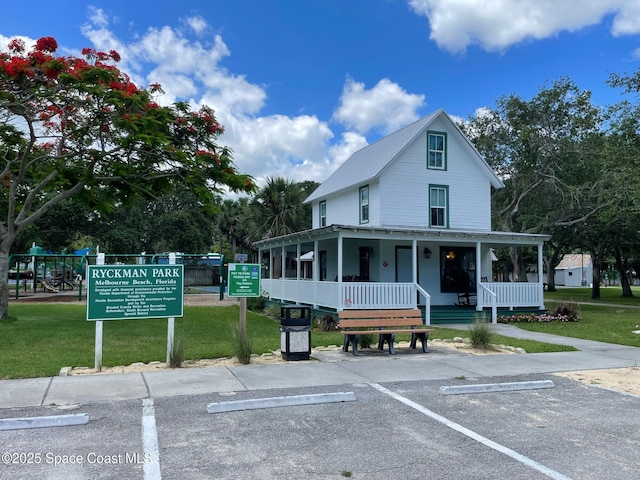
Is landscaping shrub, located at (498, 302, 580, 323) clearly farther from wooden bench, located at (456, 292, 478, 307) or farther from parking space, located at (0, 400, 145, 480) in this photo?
parking space, located at (0, 400, 145, 480)

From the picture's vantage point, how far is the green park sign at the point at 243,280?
1063 centimetres

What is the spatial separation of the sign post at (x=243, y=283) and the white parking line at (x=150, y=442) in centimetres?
382

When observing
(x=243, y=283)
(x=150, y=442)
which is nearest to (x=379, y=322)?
(x=243, y=283)

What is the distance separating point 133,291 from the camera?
945cm

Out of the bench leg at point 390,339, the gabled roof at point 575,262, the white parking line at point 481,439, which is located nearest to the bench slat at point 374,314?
the bench leg at point 390,339

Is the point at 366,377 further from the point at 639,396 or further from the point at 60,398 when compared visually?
the point at 60,398

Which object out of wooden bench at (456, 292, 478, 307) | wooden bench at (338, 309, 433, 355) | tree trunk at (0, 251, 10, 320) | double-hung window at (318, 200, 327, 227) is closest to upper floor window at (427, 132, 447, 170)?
wooden bench at (456, 292, 478, 307)

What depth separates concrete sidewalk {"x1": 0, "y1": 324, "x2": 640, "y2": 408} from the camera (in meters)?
7.28

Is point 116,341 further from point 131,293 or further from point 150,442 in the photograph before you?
point 150,442

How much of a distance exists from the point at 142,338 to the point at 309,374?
639 centimetres

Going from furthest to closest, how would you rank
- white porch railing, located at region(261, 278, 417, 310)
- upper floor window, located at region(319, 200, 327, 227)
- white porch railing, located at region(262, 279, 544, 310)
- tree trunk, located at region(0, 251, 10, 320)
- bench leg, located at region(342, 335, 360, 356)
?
upper floor window, located at region(319, 200, 327, 227)
white porch railing, located at region(262, 279, 544, 310)
white porch railing, located at region(261, 278, 417, 310)
tree trunk, located at region(0, 251, 10, 320)
bench leg, located at region(342, 335, 360, 356)

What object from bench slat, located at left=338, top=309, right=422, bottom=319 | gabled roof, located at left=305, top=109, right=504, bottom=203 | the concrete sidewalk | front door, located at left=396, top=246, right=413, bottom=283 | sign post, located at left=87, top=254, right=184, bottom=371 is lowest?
the concrete sidewalk

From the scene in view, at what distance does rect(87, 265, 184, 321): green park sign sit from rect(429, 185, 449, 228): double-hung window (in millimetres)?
13707

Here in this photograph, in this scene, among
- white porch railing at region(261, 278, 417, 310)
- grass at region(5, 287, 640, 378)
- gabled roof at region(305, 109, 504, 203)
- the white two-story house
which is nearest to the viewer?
grass at region(5, 287, 640, 378)
